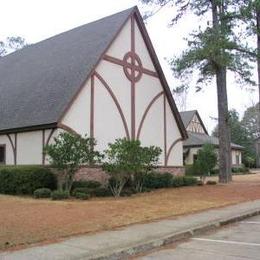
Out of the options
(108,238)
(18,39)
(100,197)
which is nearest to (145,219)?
(108,238)

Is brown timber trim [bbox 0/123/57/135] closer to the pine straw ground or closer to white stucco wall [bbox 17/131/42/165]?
white stucco wall [bbox 17/131/42/165]

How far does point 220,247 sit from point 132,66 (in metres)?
19.1

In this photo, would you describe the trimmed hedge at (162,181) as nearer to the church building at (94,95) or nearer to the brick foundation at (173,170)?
the brick foundation at (173,170)

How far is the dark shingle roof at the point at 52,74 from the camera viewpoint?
25.0m

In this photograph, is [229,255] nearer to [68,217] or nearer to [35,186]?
[68,217]

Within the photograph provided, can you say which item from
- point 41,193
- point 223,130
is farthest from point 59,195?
point 223,130

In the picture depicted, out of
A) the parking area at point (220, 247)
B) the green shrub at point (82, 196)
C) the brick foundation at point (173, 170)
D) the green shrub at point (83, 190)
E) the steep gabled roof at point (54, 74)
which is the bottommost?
the parking area at point (220, 247)

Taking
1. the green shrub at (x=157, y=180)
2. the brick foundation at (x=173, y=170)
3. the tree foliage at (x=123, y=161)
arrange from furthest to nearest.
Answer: the brick foundation at (x=173, y=170), the green shrub at (x=157, y=180), the tree foliage at (x=123, y=161)

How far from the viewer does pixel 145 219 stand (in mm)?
13938

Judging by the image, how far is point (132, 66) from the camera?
2845cm

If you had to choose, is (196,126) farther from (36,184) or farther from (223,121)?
(36,184)

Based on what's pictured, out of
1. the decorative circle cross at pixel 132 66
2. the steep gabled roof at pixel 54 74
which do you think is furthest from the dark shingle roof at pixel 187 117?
the decorative circle cross at pixel 132 66

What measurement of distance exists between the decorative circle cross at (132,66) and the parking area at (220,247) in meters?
16.4

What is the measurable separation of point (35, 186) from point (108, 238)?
39.1 ft
